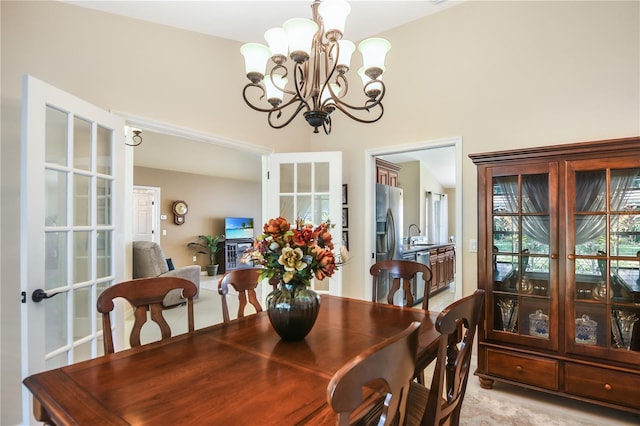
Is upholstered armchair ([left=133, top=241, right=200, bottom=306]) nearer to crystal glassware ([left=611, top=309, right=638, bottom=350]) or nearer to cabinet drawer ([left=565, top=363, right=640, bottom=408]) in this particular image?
cabinet drawer ([left=565, top=363, right=640, bottom=408])

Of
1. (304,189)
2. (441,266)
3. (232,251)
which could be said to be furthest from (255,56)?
(232,251)

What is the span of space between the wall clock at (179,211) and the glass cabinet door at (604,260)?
7.75 meters

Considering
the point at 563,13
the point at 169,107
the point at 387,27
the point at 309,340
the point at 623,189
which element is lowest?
the point at 309,340

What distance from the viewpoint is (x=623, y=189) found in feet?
7.13

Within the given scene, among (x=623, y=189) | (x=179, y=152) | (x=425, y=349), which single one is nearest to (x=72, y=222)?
(x=425, y=349)

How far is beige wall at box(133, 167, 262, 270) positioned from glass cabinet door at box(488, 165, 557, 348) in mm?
7353

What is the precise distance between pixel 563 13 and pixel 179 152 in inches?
257

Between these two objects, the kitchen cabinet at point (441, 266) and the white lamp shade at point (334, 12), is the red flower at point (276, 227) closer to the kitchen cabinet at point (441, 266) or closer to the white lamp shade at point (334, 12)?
the white lamp shade at point (334, 12)

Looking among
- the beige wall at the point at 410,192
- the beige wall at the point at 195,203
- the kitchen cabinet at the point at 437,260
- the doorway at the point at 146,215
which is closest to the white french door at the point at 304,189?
the kitchen cabinet at the point at 437,260

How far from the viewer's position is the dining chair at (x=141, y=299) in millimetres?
1432

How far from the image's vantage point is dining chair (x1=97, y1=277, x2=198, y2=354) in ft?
4.70

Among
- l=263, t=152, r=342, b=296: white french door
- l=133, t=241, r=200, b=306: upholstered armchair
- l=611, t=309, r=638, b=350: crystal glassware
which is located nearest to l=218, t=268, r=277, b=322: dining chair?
l=263, t=152, r=342, b=296: white french door

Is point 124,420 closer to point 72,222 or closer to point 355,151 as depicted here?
point 72,222

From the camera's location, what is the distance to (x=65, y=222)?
76.2 inches
